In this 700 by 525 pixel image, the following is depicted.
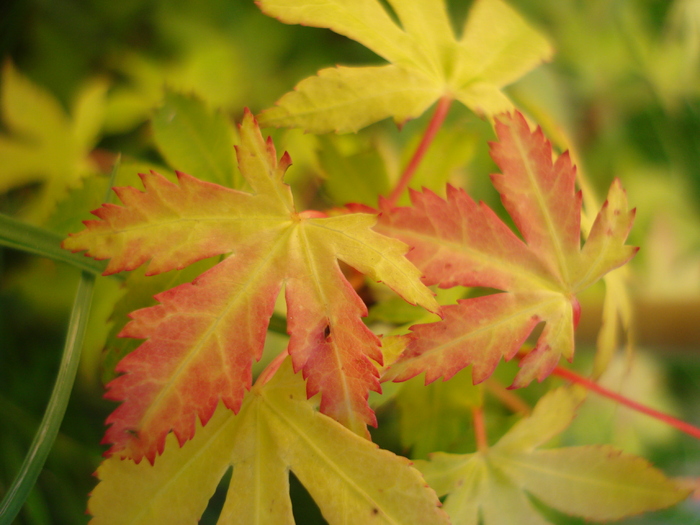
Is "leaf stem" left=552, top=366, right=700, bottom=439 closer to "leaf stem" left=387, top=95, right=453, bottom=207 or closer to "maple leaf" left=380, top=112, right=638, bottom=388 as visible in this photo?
"maple leaf" left=380, top=112, right=638, bottom=388

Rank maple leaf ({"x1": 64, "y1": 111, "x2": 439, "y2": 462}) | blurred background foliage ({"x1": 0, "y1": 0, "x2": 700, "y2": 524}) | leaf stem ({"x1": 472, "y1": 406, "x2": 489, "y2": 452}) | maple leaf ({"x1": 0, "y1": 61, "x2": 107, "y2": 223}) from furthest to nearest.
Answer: maple leaf ({"x1": 0, "y1": 61, "x2": 107, "y2": 223}) → blurred background foliage ({"x1": 0, "y1": 0, "x2": 700, "y2": 524}) → leaf stem ({"x1": 472, "y1": 406, "x2": 489, "y2": 452}) → maple leaf ({"x1": 64, "y1": 111, "x2": 439, "y2": 462})

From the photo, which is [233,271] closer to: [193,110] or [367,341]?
[367,341]

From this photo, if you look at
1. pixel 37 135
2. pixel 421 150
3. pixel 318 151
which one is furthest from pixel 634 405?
pixel 37 135

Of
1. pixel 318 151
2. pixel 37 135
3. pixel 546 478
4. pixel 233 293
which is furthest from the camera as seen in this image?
pixel 37 135

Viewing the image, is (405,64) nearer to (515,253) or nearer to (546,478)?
(515,253)

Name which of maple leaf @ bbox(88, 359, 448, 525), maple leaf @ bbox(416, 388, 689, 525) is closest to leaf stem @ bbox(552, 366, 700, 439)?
maple leaf @ bbox(416, 388, 689, 525)

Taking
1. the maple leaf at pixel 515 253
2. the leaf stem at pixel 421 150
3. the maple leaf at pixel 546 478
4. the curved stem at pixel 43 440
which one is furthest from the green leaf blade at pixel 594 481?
the curved stem at pixel 43 440

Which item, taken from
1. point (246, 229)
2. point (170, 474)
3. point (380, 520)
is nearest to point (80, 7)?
point (246, 229)
